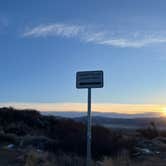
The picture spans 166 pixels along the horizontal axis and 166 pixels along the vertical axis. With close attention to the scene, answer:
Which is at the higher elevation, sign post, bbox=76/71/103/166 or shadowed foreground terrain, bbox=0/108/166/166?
sign post, bbox=76/71/103/166

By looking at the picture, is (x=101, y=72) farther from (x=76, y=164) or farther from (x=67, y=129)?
(x=67, y=129)

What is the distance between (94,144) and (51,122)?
835 inches

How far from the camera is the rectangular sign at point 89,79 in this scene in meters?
13.2

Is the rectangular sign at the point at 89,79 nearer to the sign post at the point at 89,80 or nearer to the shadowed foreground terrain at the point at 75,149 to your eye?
the sign post at the point at 89,80

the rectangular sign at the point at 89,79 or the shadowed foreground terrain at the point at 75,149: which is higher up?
the rectangular sign at the point at 89,79

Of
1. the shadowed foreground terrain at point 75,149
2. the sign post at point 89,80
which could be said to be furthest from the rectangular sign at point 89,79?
the shadowed foreground terrain at point 75,149

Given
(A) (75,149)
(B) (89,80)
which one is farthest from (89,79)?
(A) (75,149)

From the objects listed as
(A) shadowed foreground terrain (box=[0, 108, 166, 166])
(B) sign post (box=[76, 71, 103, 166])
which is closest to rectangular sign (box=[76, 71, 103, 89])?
(B) sign post (box=[76, 71, 103, 166])

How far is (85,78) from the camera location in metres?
13.4

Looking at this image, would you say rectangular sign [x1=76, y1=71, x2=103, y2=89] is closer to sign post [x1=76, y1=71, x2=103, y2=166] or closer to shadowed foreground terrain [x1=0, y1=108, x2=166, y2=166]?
sign post [x1=76, y1=71, x2=103, y2=166]

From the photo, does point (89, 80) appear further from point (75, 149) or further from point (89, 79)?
point (75, 149)

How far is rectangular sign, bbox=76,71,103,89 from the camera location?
13.2m

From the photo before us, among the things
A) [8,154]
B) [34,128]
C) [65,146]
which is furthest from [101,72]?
[34,128]

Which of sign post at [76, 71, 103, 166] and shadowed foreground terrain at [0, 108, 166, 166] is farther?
shadowed foreground terrain at [0, 108, 166, 166]
